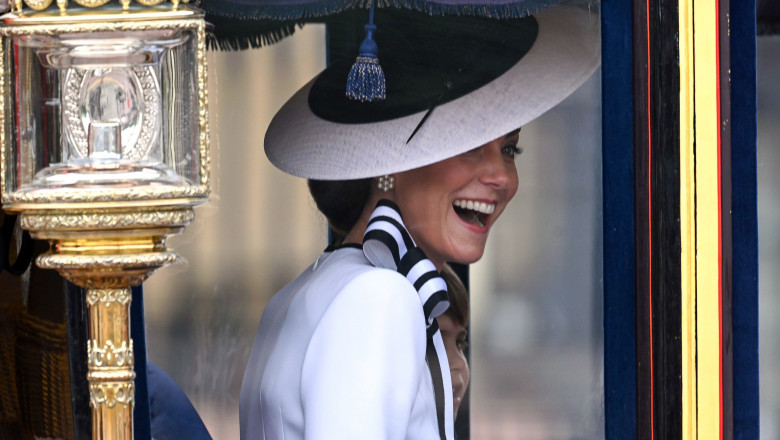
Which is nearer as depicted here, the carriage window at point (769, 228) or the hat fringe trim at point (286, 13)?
the hat fringe trim at point (286, 13)

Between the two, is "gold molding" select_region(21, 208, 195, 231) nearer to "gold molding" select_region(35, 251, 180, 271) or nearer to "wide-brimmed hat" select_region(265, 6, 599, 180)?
"gold molding" select_region(35, 251, 180, 271)

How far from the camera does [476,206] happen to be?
78.1 inches

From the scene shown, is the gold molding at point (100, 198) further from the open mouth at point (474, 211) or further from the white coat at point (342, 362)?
the open mouth at point (474, 211)

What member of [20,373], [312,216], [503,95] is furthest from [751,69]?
[20,373]

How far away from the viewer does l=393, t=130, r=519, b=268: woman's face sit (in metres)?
1.97

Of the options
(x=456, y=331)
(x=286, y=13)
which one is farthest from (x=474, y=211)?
(x=286, y=13)

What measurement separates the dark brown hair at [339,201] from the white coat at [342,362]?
5 centimetres

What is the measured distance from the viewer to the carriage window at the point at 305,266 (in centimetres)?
199

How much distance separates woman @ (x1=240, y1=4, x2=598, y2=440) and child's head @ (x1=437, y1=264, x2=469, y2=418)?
44 millimetres

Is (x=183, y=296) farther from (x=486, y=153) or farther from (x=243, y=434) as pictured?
(x=486, y=153)

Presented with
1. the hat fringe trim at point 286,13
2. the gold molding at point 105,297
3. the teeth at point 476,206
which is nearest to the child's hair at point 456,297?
the teeth at point 476,206

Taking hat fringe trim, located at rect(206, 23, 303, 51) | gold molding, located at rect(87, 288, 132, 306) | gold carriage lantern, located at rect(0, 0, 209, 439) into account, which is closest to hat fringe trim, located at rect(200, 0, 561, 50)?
hat fringe trim, located at rect(206, 23, 303, 51)

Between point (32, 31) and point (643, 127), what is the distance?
109cm

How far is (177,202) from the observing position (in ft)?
5.51
